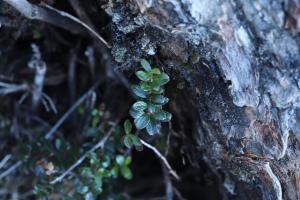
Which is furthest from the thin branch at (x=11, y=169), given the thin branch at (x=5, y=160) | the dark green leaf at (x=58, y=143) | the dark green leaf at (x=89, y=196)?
the dark green leaf at (x=89, y=196)

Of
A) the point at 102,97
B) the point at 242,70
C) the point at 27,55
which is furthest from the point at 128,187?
the point at 242,70

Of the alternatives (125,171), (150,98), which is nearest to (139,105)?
(150,98)

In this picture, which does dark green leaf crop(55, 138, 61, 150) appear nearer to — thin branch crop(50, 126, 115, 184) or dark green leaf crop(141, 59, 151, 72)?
thin branch crop(50, 126, 115, 184)

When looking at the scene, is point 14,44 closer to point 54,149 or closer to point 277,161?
point 54,149

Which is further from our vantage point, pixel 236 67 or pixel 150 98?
pixel 150 98

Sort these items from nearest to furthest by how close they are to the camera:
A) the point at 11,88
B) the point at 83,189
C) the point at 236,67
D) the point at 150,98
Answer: the point at 236,67
the point at 150,98
the point at 83,189
the point at 11,88

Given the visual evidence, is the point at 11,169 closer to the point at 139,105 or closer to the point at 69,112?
the point at 69,112
